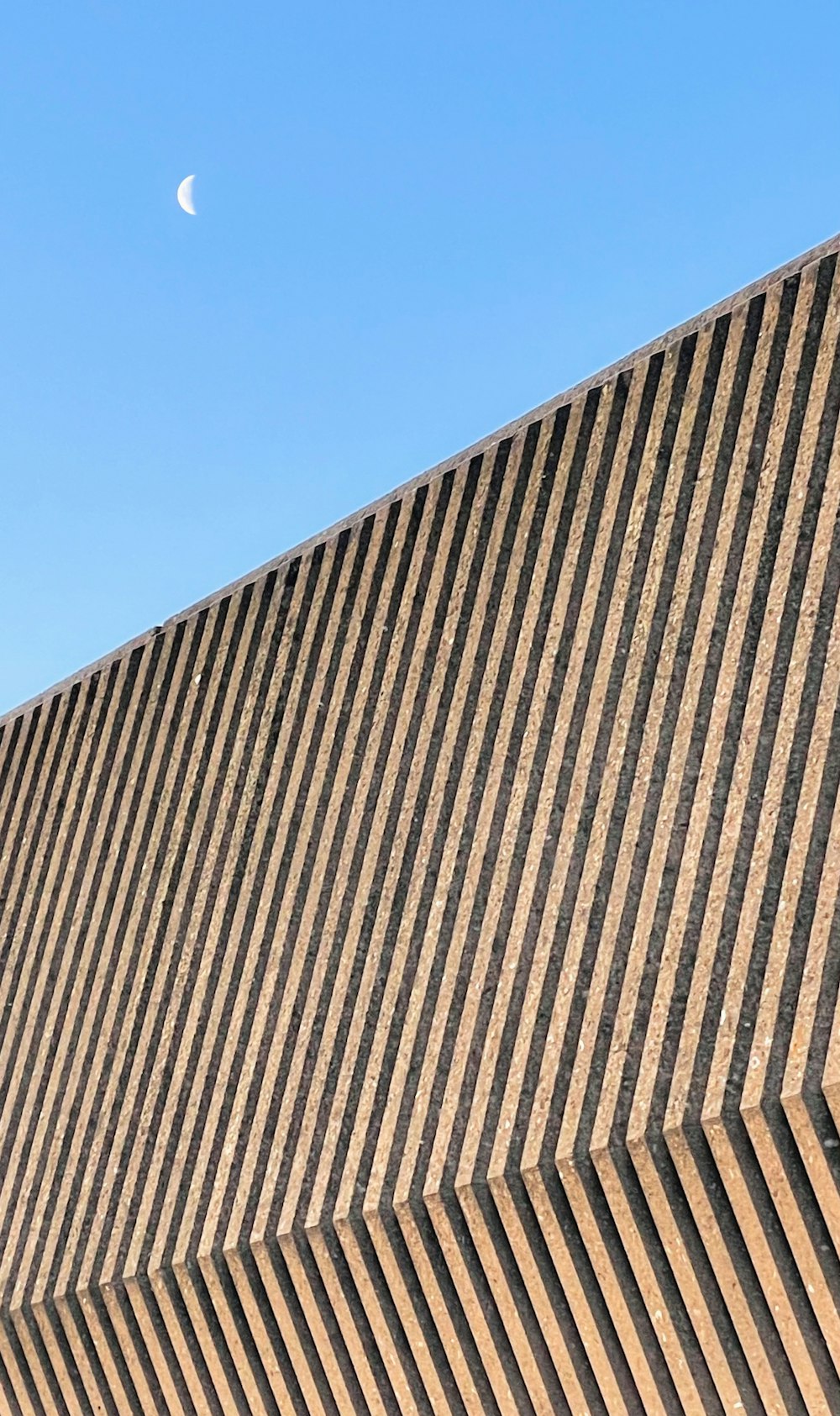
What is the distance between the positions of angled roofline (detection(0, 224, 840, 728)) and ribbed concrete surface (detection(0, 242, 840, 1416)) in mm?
136

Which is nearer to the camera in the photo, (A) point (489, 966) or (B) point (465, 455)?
(A) point (489, 966)

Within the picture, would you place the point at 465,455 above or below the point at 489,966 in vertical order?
above

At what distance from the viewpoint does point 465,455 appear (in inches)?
350

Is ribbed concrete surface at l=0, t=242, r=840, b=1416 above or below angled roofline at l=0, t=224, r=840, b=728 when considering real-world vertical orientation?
below

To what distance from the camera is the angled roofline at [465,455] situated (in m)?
7.58

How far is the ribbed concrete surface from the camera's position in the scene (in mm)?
6234

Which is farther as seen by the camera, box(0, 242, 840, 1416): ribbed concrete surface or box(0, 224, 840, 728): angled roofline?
box(0, 224, 840, 728): angled roofline

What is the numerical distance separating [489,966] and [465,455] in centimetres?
328

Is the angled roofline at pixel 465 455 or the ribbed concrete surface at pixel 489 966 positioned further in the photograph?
the angled roofline at pixel 465 455

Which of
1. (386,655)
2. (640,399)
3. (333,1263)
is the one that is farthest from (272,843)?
(640,399)

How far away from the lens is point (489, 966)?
23.6 ft

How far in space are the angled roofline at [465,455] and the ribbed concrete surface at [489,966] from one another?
136mm

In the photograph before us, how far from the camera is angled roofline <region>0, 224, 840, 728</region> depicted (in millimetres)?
7578

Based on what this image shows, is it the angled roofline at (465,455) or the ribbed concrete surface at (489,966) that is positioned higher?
the angled roofline at (465,455)
